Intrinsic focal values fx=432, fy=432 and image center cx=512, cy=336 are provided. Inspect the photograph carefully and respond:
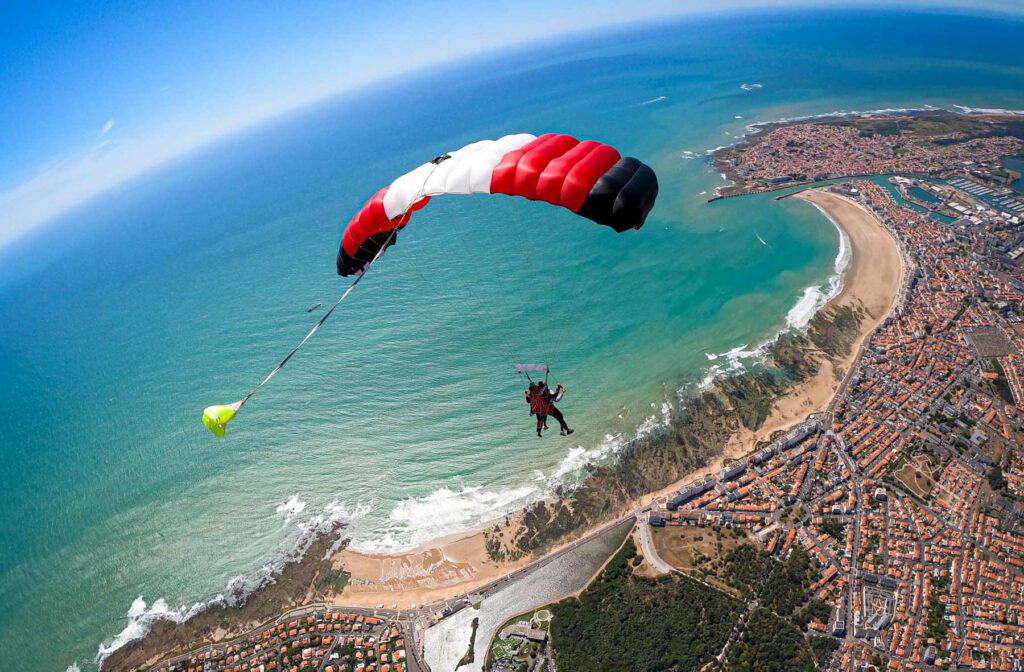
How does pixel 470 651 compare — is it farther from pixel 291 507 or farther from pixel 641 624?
pixel 291 507

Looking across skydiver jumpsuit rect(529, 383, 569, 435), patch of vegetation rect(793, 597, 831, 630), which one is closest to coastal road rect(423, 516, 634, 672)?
patch of vegetation rect(793, 597, 831, 630)

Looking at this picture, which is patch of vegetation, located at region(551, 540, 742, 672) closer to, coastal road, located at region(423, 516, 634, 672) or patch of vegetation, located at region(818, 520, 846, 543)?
coastal road, located at region(423, 516, 634, 672)

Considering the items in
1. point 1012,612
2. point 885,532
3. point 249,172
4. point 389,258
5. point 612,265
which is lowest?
point 1012,612

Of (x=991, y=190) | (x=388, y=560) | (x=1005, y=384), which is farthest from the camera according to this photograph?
(x=991, y=190)

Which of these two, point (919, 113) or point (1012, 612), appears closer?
point (1012, 612)

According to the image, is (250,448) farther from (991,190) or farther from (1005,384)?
(991,190)

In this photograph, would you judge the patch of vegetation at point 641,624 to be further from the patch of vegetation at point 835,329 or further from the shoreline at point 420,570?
the patch of vegetation at point 835,329

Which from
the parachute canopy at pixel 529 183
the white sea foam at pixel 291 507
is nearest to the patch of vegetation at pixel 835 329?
the parachute canopy at pixel 529 183

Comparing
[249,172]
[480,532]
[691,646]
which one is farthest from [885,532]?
[249,172]

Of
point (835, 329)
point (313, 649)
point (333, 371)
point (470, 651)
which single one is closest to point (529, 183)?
point (470, 651)
